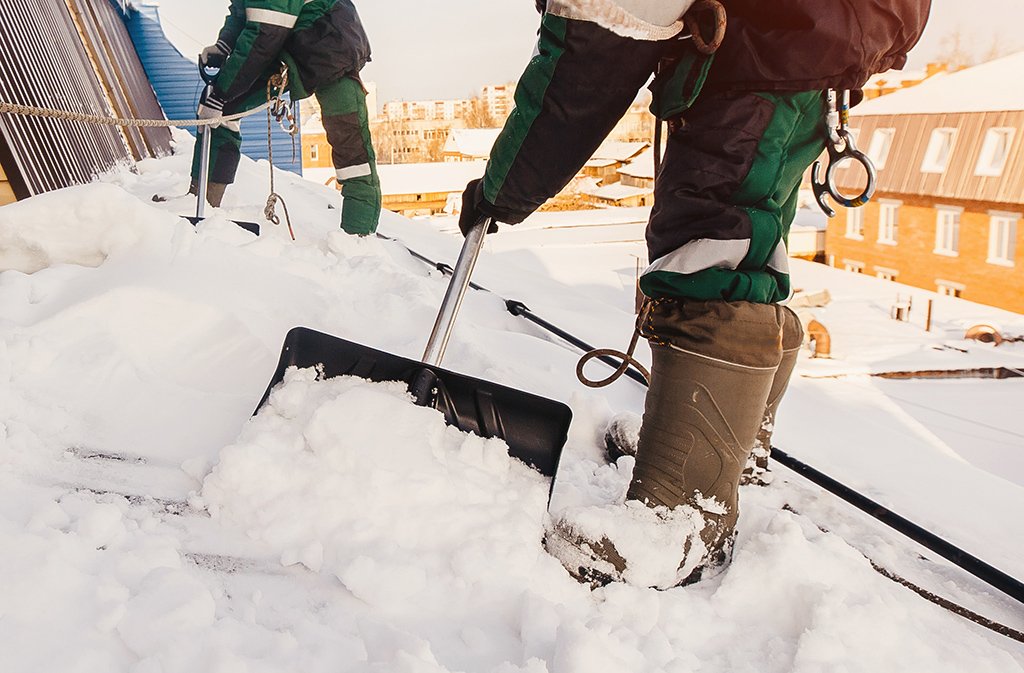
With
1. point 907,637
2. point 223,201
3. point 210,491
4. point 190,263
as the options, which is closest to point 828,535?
point 907,637

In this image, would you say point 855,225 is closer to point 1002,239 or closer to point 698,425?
point 1002,239

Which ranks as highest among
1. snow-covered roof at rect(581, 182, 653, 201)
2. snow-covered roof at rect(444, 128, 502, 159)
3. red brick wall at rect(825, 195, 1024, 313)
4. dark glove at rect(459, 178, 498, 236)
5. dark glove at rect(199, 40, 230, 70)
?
dark glove at rect(199, 40, 230, 70)

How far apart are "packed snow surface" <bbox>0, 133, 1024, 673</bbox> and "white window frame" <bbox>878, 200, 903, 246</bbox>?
1843cm

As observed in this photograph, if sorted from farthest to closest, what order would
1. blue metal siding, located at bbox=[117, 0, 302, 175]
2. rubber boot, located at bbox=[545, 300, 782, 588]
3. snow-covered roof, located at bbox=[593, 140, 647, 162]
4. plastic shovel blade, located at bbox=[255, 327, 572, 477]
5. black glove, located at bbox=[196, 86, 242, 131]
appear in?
snow-covered roof, located at bbox=[593, 140, 647, 162], blue metal siding, located at bbox=[117, 0, 302, 175], black glove, located at bbox=[196, 86, 242, 131], plastic shovel blade, located at bbox=[255, 327, 572, 477], rubber boot, located at bbox=[545, 300, 782, 588]

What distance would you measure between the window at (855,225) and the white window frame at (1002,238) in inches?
142

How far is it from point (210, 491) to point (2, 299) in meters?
0.66

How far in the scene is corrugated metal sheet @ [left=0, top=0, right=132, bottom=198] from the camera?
8.96 ft

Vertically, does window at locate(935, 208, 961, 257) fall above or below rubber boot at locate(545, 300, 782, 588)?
below

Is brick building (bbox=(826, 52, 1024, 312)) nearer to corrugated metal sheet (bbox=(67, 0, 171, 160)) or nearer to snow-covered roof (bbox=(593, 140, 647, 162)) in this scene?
snow-covered roof (bbox=(593, 140, 647, 162))

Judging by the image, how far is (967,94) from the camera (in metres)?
15.7

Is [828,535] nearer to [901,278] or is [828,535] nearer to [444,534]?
[444,534]

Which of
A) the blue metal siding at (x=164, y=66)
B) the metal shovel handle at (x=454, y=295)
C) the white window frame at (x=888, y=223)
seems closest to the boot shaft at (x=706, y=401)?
the metal shovel handle at (x=454, y=295)

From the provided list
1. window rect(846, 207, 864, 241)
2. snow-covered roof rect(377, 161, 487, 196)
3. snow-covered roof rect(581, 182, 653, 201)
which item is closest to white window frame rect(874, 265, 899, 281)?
window rect(846, 207, 864, 241)

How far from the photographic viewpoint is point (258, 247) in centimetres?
210
